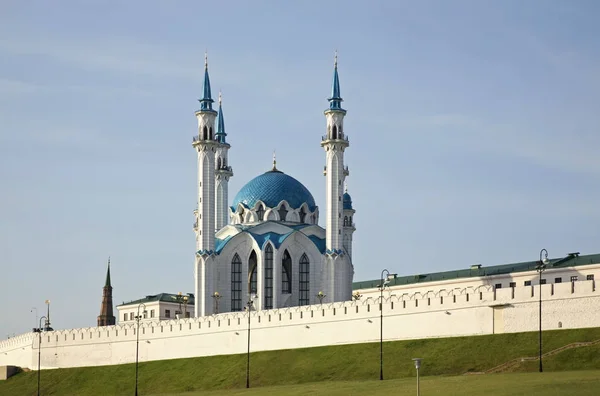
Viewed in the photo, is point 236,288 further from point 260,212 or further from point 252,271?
point 260,212

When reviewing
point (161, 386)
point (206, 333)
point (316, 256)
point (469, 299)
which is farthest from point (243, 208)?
point (469, 299)

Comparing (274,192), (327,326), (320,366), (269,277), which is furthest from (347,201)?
(320,366)

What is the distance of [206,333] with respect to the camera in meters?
138

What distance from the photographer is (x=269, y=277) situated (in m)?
152

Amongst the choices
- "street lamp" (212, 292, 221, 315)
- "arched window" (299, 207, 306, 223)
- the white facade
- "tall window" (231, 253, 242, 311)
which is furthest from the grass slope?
"arched window" (299, 207, 306, 223)

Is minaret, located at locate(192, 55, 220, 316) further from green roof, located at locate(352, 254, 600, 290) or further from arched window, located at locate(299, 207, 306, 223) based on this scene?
green roof, located at locate(352, 254, 600, 290)

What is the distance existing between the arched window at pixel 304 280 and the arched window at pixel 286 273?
121 cm

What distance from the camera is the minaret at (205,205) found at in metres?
148

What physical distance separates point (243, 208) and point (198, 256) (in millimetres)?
13247

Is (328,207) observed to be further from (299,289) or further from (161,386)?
(161,386)

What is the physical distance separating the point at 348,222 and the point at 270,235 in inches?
459

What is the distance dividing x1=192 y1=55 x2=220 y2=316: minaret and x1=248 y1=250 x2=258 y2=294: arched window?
21.8ft

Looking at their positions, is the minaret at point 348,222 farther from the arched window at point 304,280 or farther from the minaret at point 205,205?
the minaret at point 205,205

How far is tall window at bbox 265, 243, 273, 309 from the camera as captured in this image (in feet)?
497
